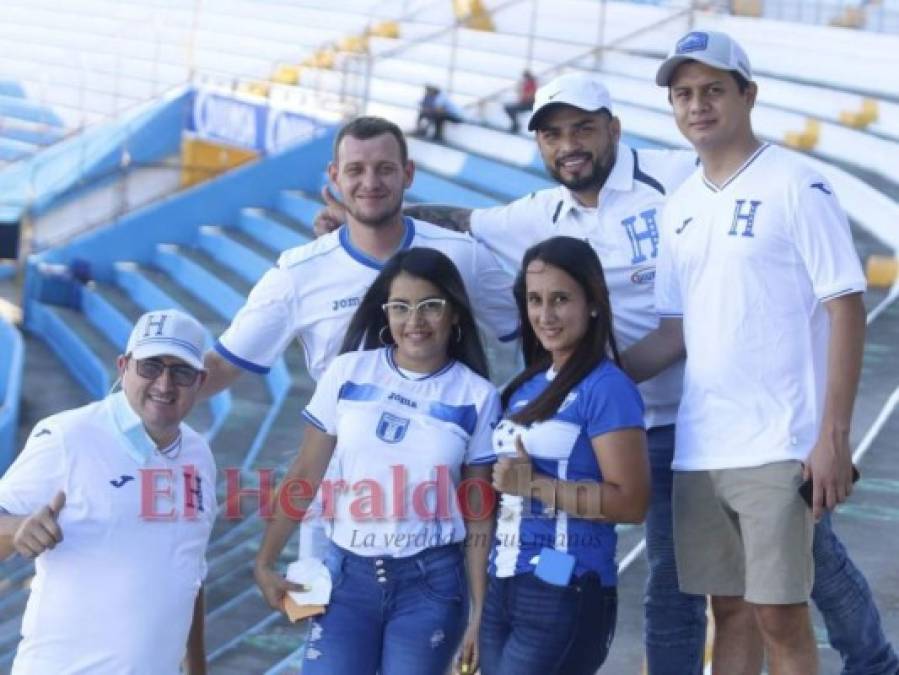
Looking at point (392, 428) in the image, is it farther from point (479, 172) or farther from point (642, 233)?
point (479, 172)

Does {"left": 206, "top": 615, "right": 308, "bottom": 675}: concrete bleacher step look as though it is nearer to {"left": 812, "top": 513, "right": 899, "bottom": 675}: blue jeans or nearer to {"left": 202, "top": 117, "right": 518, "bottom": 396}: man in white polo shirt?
{"left": 202, "top": 117, "right": 518, "bottom": 396}: man in white polo shirt

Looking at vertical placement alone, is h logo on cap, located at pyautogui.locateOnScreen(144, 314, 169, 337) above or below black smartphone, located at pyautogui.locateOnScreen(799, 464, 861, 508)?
above

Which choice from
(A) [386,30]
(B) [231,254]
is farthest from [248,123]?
(B) [231,254]

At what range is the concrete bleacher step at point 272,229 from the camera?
14016 millimetres

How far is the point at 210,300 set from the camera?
13688mm

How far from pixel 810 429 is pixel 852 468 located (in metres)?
0.13

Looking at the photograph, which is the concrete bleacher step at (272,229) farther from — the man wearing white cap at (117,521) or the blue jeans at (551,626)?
the blue jeans at (551,626)

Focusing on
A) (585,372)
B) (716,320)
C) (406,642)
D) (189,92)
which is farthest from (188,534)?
(189,92)

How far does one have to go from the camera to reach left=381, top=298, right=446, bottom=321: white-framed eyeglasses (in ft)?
12.3

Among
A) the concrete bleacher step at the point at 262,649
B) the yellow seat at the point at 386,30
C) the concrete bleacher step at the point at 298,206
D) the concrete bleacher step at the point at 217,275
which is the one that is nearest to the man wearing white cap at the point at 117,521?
the concrete bleacher step at the point at 262,649

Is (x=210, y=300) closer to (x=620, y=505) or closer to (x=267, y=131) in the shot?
(x=267, y=131)

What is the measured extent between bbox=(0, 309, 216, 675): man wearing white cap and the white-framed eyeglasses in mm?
468

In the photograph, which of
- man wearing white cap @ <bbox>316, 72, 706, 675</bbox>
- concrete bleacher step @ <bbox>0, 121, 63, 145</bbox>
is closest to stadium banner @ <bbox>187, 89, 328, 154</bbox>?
concrete bleacher step @ <bbox>0, 121, 63, 145</bbox>

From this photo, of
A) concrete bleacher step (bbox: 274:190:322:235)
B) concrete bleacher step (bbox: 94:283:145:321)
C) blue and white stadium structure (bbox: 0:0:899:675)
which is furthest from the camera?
concrete bleacher step (bbox: 274:190:322:235)
